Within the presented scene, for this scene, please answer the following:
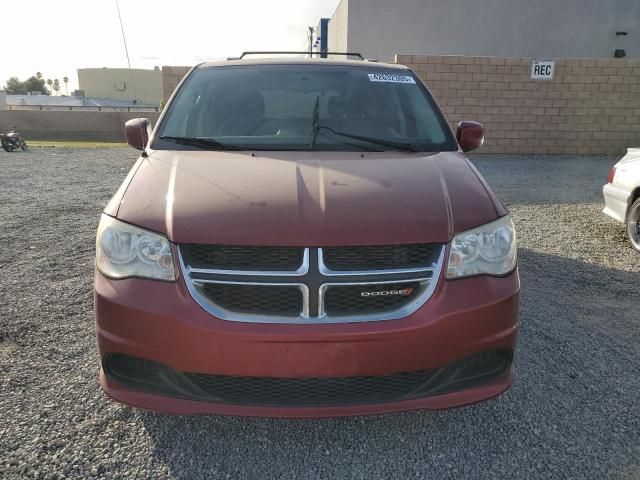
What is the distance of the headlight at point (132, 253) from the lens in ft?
6.93

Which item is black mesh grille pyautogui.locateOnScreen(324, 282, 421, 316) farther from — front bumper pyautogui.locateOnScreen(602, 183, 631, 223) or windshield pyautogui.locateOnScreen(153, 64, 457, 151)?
front bumper pyautogui.locateOnScreen(602, 183, 631, 223)

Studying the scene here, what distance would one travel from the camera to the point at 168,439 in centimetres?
238

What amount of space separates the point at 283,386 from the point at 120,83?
76565 mm

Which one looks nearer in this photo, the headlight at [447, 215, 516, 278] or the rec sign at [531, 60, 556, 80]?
the headlight at [447, 215, 516, 278]

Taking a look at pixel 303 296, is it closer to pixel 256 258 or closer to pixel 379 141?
pixel 256 258

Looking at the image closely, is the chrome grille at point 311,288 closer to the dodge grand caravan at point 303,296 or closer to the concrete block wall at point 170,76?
the dodge grand caravan at point 303,296

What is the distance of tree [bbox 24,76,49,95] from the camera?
93.3 m

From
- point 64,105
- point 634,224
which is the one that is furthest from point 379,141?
point 64,105

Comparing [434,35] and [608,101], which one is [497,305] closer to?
[608,101]

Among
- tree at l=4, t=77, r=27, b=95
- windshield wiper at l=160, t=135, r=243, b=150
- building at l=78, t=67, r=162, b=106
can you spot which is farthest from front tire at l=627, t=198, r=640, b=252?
tree at l=4, t=77, r=27, b=95

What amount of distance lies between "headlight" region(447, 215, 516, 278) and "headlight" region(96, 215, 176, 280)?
1170 mm

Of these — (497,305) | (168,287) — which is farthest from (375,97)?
(168,287)

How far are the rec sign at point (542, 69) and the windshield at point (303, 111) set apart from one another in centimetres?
1076

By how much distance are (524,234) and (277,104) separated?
390 cm
